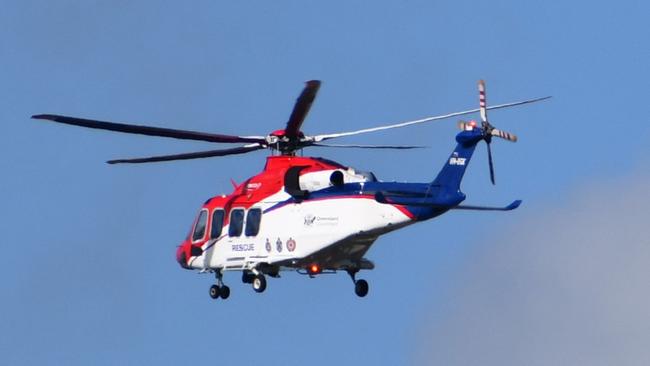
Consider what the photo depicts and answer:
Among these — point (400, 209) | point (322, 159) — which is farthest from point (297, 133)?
point (400, 209)

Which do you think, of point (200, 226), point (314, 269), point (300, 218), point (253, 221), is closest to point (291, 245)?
point (300, 218)

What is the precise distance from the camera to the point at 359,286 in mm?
73312

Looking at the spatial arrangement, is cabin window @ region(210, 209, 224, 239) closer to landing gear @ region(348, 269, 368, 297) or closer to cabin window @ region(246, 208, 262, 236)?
cabin window @ region(246, 208, 262, 236)

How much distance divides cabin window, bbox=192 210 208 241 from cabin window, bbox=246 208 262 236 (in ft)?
9.33

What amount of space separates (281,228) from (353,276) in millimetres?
2909

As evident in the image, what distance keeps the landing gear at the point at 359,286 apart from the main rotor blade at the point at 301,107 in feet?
16.5

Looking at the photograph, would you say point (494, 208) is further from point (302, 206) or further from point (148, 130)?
point (148, 130)

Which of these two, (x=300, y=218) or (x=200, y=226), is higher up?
(x=200, y=226)

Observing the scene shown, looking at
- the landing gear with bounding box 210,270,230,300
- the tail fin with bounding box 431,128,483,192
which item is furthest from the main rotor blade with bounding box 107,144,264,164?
the tail fin with bounding box 431,128,483,192

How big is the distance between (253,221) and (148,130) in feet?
17.1

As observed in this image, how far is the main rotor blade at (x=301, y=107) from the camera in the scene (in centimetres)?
6806

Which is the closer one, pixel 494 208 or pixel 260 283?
→ pixel 494 208

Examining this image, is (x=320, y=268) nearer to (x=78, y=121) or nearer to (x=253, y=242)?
(x=253, y=242)

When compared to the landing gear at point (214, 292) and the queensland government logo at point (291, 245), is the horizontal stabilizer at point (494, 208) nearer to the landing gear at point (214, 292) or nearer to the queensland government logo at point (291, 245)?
the queensland government logo at point (291, 245)
